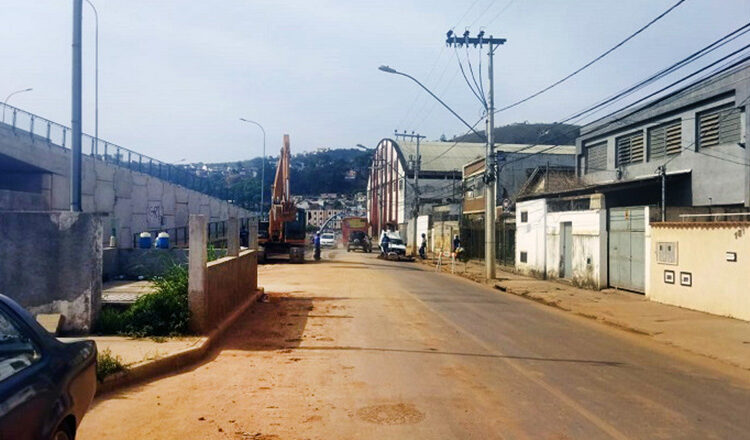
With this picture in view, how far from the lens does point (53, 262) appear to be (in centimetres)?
995

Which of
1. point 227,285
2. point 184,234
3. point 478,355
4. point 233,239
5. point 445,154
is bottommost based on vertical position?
point 478,355

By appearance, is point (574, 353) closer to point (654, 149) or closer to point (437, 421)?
point (437, 421)

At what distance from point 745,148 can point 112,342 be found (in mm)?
21018

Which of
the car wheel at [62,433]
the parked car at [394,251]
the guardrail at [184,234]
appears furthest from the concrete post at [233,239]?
the parked car at [394,251]

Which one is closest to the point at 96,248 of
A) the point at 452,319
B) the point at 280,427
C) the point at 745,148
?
the point at 280,427

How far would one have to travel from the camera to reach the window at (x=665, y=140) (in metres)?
26.5

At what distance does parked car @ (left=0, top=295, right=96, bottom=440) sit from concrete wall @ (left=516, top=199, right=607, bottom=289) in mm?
19795

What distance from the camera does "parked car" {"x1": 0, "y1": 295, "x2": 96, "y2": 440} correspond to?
3.55 metres

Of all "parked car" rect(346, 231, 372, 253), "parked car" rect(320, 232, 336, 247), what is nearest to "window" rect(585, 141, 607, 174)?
"parked car" rect(346, 231, 372, 253)

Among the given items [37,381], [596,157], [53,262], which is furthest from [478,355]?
[596,157]

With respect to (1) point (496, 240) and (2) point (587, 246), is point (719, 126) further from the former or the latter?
(1) point (496, 240)

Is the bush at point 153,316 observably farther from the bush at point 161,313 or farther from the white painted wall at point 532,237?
the white painted wall at point 532,237

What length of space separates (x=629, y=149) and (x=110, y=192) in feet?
80.1

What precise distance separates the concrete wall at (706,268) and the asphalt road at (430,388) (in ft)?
11.6
